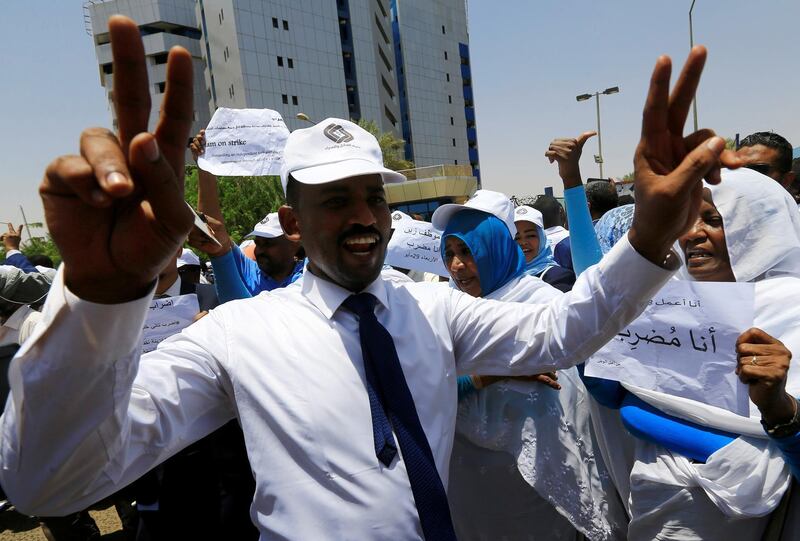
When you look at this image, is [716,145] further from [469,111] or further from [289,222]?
[469,111]

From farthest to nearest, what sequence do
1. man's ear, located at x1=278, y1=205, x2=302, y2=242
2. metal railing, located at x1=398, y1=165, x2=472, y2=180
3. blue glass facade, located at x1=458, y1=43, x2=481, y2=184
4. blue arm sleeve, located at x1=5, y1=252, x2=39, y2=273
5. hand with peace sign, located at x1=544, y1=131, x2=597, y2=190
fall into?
blue glass facade, located at x1=458, y1=43, x2=481, y2=184 → metal railing, located at x1=398, y1=165, x2=472, y2=180 → blue arm sleeve, located at x1=5, y1=252, x2=39, y2=273 → hand with peace sign, located at x1=544, y1=131, x2=597, y2=190 → man's ear, located at x1=278, y1=205, x2=302, y2=242

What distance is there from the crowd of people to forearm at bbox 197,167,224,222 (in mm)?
896

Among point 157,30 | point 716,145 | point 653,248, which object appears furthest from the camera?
point 157,30

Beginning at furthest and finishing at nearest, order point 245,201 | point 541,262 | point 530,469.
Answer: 1. point 245,201
2. point 541,262
3. point 530,469

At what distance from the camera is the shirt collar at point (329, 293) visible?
5.14 feet

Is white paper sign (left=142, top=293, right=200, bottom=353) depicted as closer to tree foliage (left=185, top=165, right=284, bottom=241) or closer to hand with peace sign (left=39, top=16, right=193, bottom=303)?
hand with peace sign (left=39, top=16, right=193, bottom=303)

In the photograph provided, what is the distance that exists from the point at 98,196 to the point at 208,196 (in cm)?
240

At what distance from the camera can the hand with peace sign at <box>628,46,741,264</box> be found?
45.2 inches

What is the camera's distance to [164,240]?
919 mm

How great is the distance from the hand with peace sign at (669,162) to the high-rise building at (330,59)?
3653 centimetres

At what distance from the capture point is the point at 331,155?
1638mm

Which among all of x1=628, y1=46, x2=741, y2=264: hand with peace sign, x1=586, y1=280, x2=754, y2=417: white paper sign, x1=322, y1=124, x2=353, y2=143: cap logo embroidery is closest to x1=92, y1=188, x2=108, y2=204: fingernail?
x1=322, y1=124, x2=353, y2=143: cap logo embroidery

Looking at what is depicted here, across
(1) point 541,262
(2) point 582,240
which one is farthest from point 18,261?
(2) point 582,240

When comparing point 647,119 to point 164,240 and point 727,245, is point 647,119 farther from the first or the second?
point 164,240
